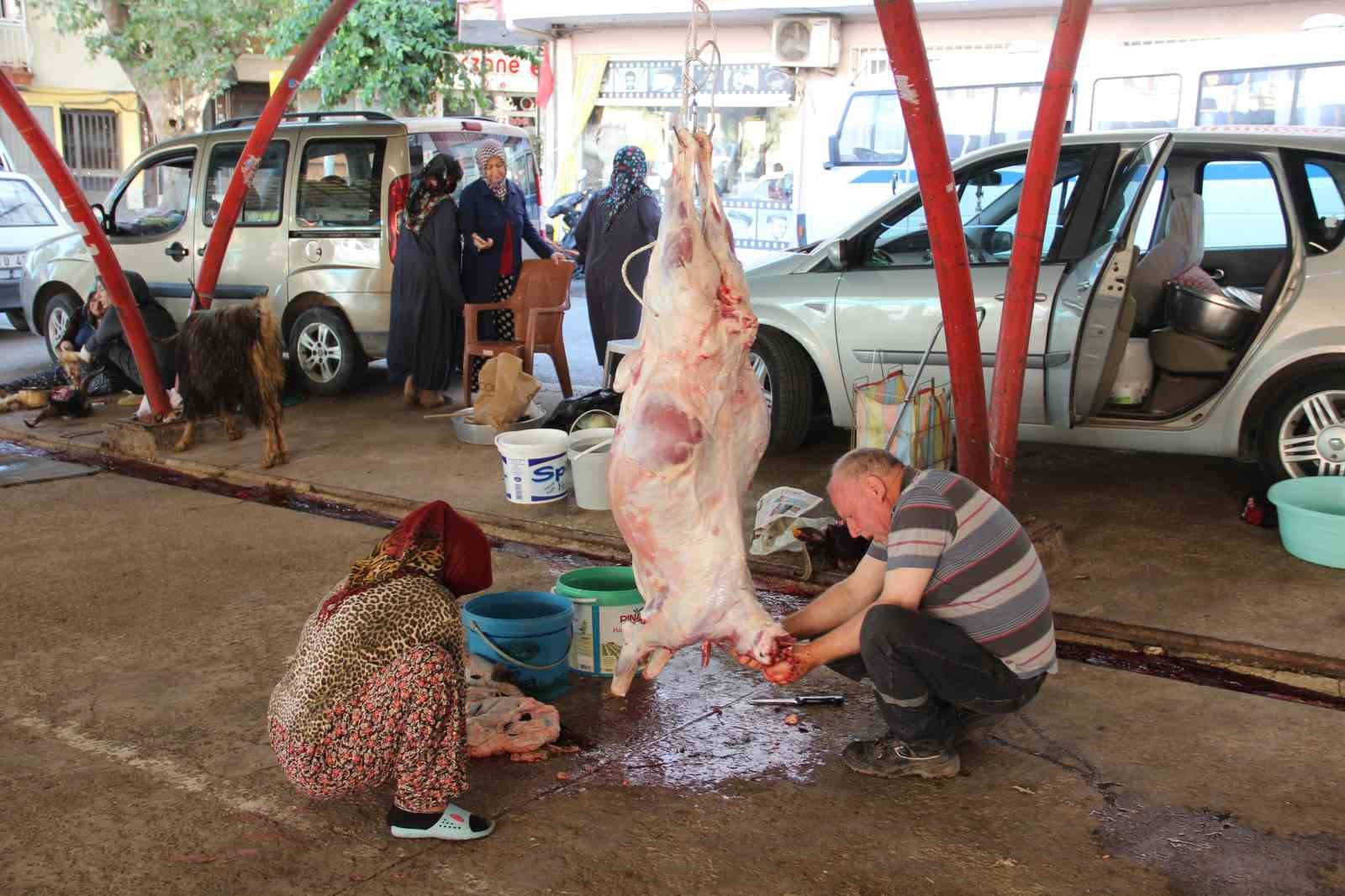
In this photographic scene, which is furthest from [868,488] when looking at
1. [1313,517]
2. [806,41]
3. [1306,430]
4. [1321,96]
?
[806,41]

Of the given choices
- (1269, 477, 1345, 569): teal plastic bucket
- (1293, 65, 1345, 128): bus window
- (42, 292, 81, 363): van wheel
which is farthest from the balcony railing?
(1269, 477, 1345, 569): teal plastic bucket

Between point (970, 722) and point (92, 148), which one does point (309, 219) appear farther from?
point (92, 148)

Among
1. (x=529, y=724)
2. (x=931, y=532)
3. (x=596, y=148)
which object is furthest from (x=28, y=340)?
(x=931, y=532)

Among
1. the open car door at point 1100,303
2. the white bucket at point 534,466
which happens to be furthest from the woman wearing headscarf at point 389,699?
the open car door at point 1100,303

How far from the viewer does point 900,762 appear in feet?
11.9

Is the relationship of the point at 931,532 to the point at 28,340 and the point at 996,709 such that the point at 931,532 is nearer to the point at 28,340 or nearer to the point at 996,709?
the point at 996,709

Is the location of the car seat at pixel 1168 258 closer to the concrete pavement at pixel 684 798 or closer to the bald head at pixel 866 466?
the concrete pavement at pixel 684 798

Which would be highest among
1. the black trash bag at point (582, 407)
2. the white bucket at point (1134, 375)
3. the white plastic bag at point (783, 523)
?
the white bucket at point (1134, 375)

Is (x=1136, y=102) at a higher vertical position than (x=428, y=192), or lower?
higher

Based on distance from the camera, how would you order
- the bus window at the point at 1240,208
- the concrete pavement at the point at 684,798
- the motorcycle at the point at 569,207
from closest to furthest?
1. the concrete pavement at the point at 684,798
2. the bus window at the point at 1240,208
3. the motorcycle at the point at 569,207

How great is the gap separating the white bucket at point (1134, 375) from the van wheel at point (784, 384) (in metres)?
1.81

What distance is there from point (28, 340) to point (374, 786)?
40.8ft

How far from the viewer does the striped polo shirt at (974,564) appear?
11.0ft

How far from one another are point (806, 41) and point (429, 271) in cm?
829
